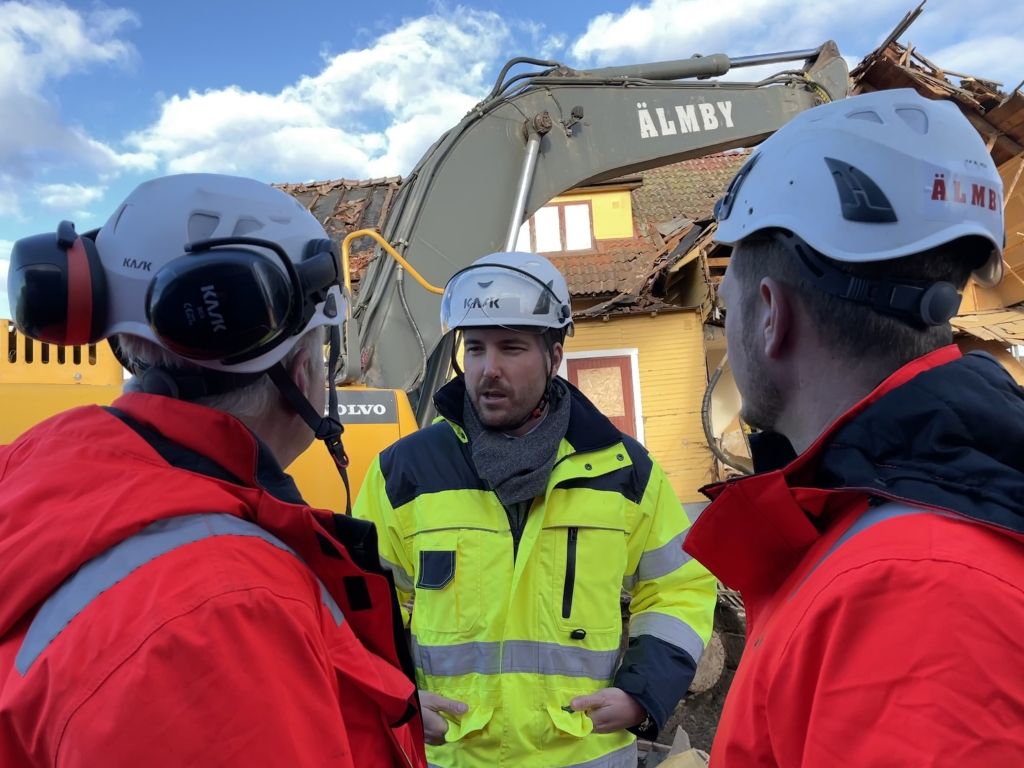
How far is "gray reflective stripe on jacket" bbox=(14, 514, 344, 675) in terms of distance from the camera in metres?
0.88

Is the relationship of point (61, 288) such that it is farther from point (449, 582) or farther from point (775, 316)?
point (449, 582)

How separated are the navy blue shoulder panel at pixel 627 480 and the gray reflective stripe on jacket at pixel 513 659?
19.7 inches

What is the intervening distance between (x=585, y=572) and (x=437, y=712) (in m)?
0.61

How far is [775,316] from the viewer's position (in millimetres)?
1305

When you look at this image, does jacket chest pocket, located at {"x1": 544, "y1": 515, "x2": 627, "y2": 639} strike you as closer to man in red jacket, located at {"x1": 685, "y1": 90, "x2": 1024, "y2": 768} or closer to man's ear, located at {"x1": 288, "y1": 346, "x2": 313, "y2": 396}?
man in red jacket, located at {"x1": 685, "y1": 90, "x2": 1024, "y2": 768}

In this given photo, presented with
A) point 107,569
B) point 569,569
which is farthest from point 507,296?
point 107,569

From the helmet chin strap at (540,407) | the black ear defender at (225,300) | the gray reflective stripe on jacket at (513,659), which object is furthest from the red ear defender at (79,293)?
the helmet chin strap at (540,407)

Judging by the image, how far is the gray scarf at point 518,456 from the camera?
2285 mm

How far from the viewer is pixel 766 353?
4.41 feet

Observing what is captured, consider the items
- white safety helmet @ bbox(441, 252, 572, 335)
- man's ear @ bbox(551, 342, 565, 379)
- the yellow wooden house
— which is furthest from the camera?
the yellow wooden house

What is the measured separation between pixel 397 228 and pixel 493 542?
8.92ft

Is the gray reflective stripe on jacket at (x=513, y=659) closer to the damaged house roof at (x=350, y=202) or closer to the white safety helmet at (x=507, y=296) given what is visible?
the white safety helmet at (x=507, y=296)

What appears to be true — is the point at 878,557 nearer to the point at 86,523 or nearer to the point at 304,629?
the point at 304,629

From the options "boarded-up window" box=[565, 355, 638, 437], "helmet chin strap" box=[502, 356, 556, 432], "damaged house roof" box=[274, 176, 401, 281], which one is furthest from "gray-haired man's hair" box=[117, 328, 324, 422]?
"boarded-up window" box=[565, 355, 638, 437]
